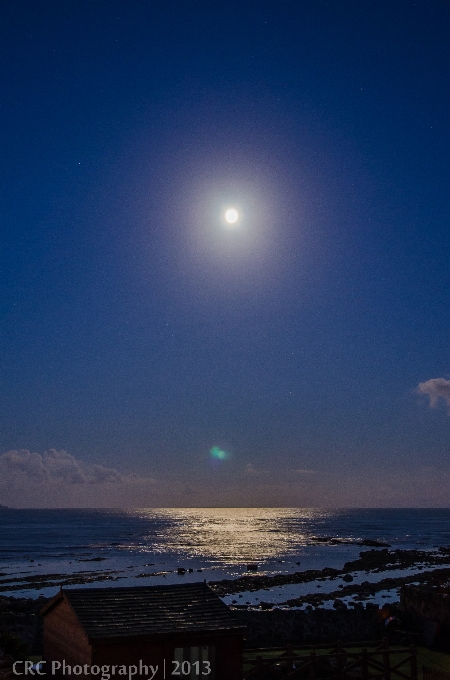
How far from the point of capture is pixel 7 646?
26.1 m

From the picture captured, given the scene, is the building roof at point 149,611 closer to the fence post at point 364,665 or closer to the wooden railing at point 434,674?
the fence post at point 364,665

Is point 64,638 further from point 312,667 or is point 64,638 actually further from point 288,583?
point 288,583

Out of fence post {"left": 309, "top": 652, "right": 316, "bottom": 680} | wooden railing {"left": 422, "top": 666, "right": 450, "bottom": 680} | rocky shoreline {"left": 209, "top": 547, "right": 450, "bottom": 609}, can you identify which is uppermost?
fence post {"left": 309, "top": 652, "right": 316, "bottom": 680}

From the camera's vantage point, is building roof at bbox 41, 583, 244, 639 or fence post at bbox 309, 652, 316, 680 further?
fence post at bbox 309, 652, 316, 680

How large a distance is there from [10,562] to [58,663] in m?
83.5

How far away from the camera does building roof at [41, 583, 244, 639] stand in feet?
61.0

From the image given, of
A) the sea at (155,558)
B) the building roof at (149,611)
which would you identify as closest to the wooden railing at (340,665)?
the building roof at (149,611)

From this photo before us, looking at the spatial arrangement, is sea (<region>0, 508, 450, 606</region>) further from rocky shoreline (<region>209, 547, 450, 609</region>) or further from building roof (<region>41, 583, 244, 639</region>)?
building roof (<region>41, 583, 244, 639</region>)

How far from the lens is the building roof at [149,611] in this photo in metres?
18.6

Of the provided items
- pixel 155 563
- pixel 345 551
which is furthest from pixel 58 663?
pixel 345 551

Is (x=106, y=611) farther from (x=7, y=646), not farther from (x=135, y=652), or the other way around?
(x=7, y=646)

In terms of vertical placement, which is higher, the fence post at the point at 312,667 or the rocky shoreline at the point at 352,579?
the fence post at the point at 312,667

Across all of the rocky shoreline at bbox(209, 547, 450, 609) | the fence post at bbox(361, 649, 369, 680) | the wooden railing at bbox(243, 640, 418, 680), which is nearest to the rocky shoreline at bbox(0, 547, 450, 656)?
the rocky shoreline at bbox(209, 547, 450, 609)

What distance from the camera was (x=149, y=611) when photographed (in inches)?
784
